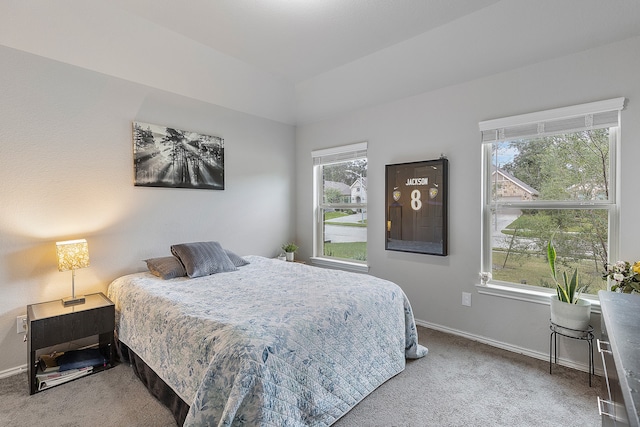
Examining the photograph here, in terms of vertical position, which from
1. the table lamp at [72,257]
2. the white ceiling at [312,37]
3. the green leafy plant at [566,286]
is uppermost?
the white ceiling at [312,37]

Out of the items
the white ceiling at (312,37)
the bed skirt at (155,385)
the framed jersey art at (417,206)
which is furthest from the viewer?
the framed jersey art at (417,206)

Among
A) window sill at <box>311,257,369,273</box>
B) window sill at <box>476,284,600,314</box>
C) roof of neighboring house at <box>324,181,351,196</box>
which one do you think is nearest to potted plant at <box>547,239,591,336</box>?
window sill at <box>476,284,600,314</box>

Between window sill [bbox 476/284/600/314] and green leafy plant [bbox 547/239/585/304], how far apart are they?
0.11 meters

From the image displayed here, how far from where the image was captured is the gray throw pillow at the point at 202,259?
2.83 m

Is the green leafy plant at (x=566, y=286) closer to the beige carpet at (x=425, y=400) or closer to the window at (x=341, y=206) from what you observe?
the beige carpet at (x=425, y=400)

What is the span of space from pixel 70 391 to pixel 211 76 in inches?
114

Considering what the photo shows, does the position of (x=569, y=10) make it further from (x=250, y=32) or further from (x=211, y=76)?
(x=211, y=76)

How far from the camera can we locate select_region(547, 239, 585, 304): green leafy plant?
2.36m

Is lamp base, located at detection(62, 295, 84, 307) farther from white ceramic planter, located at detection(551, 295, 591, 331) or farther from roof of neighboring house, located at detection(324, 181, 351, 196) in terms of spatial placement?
white ceramic planter, located at detection(551, 295, 591, 331)

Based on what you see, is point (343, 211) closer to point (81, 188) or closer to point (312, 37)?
point (312, 37)

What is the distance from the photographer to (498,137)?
2828mm

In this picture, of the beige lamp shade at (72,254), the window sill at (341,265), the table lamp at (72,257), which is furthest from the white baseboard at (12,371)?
the window sill at (341,265)

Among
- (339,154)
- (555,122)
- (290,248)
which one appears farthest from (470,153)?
(290,248)

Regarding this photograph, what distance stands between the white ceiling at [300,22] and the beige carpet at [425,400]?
2728 millimetres
